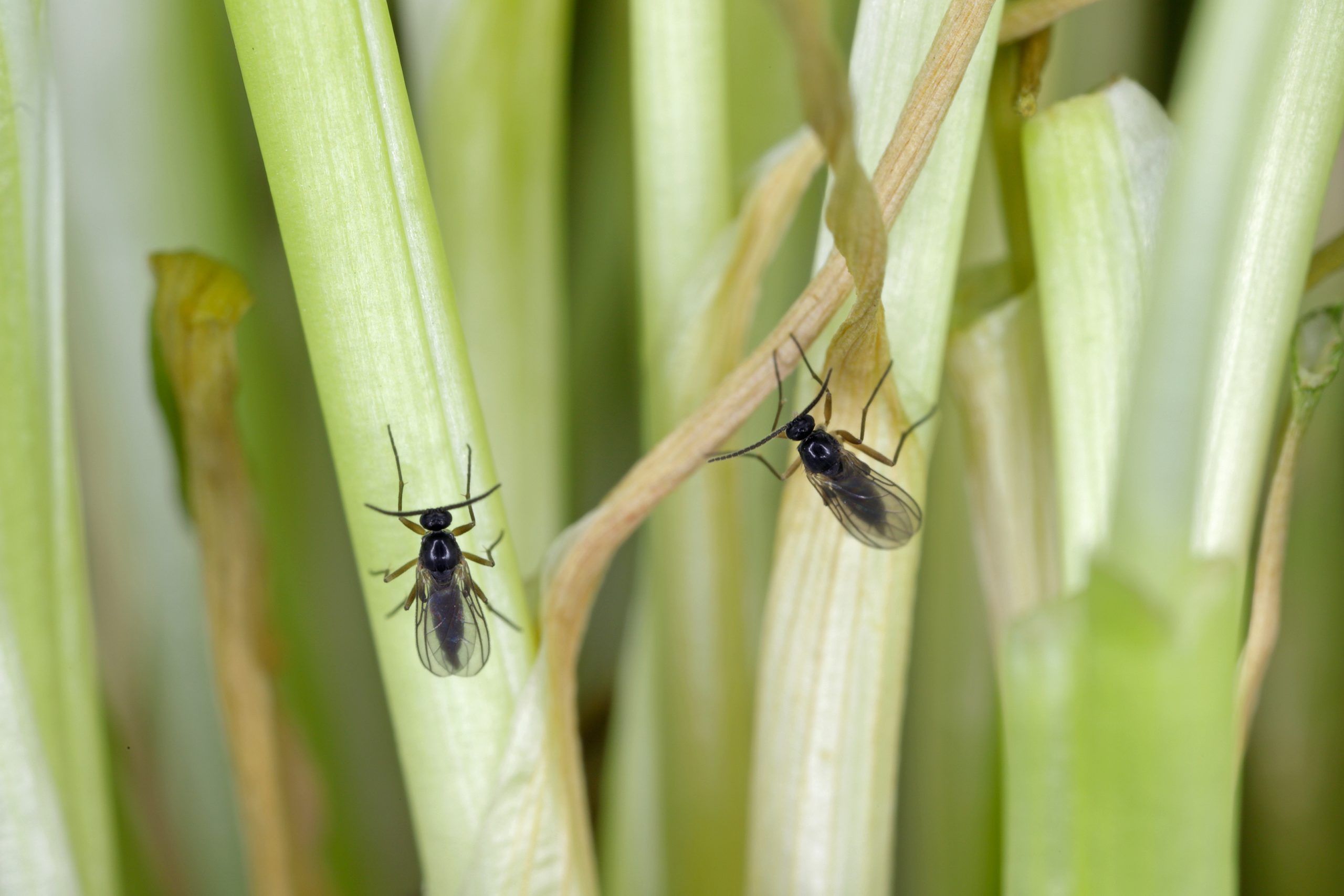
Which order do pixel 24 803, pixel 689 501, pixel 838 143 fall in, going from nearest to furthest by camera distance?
pixel 838 143
pixel 24 803
pixel 689 501

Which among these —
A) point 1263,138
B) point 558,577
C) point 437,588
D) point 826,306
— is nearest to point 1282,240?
point 1263,138

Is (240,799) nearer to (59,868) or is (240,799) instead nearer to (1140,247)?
(59,868)

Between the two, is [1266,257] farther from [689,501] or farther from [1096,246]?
[689,501]

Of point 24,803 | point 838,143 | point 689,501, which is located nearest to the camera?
point 838,143

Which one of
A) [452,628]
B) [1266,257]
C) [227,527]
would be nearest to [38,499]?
[227,527]

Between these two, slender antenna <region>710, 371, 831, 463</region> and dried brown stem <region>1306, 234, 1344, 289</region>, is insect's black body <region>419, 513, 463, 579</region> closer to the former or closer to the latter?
slender antenna <region>710, 371, 831, 463</region>
